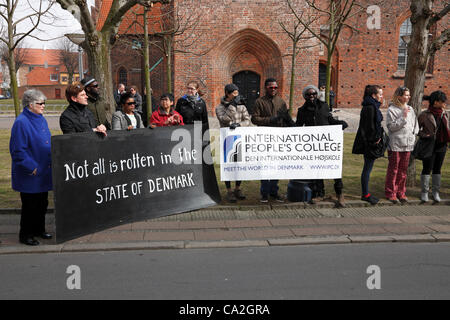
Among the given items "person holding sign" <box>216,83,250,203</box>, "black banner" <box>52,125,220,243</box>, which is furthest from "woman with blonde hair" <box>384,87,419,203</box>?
"black banner" <box>52,125,220,243</box>

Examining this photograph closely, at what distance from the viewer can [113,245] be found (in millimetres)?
5430

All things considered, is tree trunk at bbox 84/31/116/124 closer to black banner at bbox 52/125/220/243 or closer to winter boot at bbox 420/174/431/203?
black banner at bbox 52/125/220/243

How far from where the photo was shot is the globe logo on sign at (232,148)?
703 centimetres

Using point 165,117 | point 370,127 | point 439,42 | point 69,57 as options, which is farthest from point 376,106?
point 69,57

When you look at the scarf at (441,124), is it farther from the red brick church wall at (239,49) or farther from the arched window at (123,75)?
the arched window at (123,75)

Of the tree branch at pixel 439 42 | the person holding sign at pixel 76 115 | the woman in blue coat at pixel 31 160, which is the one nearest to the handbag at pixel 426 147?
the tree branch at pixel 439 42

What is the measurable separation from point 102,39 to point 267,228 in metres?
4.89

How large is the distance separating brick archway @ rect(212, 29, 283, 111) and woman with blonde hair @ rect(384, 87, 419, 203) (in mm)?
18907

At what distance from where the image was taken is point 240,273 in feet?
15.2

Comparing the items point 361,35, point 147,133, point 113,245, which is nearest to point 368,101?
point 147,133

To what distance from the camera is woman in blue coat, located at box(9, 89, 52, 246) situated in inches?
209

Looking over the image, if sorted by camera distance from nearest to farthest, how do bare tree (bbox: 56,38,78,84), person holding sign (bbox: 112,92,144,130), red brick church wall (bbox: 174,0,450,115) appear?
person holding sign (bbox: 112,92,144,130) → red brick church wall (bbox: 174,0,450,115) → bare tree (bbox: 56,38,78,84)

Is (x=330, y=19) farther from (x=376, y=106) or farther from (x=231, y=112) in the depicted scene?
(x=231, y=112)
